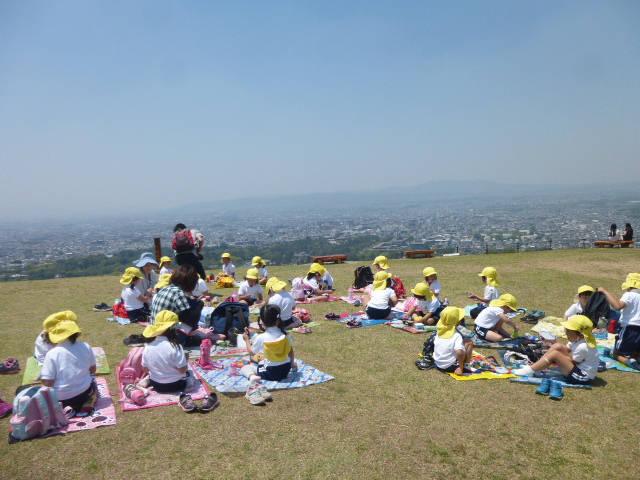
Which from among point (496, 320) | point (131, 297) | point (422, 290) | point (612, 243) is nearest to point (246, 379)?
point (422, 290)

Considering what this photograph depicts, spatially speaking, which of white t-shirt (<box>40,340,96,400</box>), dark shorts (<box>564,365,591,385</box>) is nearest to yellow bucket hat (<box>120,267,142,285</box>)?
white t-shirt (<box>40,340,96,400</box>)

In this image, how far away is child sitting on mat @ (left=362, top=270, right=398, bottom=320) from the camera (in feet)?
33.2

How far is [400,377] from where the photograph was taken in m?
6.88

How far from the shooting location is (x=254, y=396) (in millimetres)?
5918

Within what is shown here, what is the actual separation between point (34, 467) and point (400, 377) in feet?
16.3

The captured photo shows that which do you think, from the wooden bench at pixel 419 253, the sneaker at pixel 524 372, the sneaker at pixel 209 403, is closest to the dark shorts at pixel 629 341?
the sneaker at pixel 524 372

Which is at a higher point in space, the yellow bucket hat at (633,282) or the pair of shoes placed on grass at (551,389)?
the yellow bucket hat at (633,282)

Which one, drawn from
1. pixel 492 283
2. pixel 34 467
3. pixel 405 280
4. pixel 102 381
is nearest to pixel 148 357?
pixel 102 381

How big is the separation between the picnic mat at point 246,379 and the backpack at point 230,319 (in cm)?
156

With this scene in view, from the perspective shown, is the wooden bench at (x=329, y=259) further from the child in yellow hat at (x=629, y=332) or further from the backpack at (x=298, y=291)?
the child in yellow hat at (x=629, y=332)

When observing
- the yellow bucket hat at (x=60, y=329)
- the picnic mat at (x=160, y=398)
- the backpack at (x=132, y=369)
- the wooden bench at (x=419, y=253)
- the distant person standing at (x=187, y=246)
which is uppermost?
the distant person standing at (x=187, y=246)

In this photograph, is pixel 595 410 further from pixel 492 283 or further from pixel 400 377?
pixel 492 283

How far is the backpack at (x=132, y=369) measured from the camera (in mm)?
6398

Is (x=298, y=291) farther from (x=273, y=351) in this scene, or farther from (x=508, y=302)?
(x=508, y=302)
